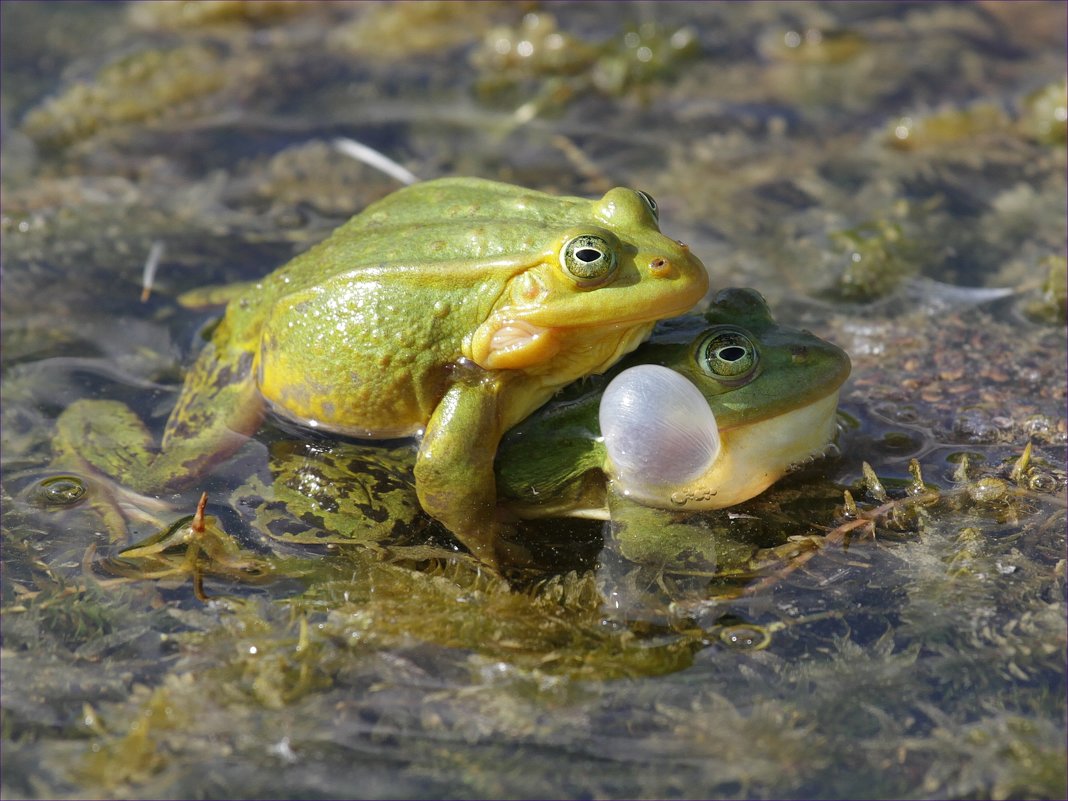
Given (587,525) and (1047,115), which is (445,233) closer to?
(587,525)

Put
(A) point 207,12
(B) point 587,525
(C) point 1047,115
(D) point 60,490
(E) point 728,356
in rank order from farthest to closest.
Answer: (A) point 207,12
(C) point 1047,115
(D) point 60,490
(B) point 587,525
(E) point 728,356

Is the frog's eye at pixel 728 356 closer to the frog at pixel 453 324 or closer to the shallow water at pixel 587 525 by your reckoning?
the frog at pixel 453 324

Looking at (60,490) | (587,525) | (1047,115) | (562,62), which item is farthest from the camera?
(562,62)

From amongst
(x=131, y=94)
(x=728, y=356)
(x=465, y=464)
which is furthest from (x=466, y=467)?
(x=131, y=94)

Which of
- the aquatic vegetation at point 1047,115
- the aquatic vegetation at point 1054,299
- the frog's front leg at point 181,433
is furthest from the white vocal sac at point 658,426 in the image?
the aquatic vegetation at point 1047,115

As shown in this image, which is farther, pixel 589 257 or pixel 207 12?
pixel 207 12

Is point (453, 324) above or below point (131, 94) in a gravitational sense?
below
